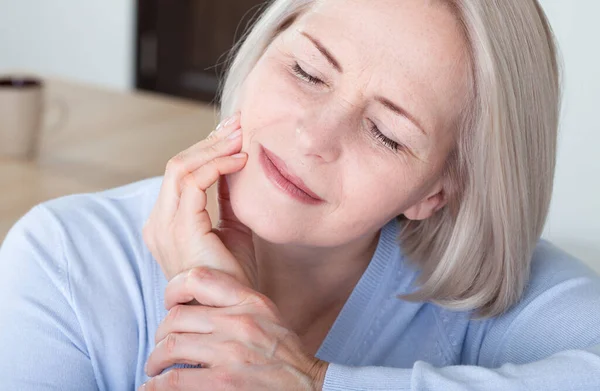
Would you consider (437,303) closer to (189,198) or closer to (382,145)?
(382,145)

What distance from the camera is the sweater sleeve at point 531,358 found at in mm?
1056

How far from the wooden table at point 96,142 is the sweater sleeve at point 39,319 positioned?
0.27 m

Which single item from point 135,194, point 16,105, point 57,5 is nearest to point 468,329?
point 135,194

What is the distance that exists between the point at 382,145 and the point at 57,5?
11.5 feet

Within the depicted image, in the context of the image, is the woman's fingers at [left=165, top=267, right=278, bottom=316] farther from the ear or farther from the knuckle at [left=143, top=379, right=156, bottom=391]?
the ear

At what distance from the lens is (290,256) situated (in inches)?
51.4

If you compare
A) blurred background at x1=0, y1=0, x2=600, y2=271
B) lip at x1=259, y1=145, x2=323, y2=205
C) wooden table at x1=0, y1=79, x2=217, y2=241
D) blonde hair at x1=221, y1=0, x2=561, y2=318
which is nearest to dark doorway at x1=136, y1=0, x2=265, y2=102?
blurred background at x1=0, y1=0, x2=600, y2=271

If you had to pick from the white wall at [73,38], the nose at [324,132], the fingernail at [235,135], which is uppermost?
the nose at [324,132]

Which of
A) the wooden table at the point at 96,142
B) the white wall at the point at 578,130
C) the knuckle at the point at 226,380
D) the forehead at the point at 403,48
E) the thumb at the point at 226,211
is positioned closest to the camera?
the knuckle at the point at 226,380

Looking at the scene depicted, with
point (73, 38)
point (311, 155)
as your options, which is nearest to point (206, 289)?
point (311, 155)

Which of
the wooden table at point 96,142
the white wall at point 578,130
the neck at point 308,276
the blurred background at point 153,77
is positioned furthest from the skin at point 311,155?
the white wall at point 578,130

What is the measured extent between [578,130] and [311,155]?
6.07 feet

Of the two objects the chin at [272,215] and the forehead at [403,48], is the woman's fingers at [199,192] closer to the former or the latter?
the chin at [272,215]

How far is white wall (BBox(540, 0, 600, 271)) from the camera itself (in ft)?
8.40
